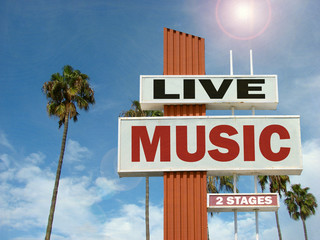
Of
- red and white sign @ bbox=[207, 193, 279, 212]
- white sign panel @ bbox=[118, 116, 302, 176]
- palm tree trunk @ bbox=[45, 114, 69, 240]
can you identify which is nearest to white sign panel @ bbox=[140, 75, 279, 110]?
white sign panel @ bbox=[118, 116, 302, 176]

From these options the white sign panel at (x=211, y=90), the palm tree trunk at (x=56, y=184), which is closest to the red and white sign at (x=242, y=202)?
the white sign panel at (x=211, y=90)

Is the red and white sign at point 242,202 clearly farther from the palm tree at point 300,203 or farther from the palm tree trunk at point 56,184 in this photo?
the palm tree at point 300,203

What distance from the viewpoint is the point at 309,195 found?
199 ft

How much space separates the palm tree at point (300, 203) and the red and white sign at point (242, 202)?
1616 inches

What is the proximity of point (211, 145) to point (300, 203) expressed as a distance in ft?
139

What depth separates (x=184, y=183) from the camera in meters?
21.0

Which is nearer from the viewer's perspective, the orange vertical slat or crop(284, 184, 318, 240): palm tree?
the orange vertical slat

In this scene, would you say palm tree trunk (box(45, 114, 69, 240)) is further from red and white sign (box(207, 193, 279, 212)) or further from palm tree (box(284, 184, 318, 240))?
palm tree (box(284, 184, 318, 240))

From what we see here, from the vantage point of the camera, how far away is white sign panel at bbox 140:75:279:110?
2219cm

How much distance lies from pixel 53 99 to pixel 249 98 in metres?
19.4

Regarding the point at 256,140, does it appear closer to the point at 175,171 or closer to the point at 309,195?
the point at 175,171

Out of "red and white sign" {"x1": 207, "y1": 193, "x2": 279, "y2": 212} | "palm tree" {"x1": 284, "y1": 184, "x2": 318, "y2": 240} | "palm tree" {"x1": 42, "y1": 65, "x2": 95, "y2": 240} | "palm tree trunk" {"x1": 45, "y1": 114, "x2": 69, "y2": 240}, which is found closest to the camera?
"red and white sign" {"x1": 207, "y1": 193, "x2": 279, "y2": 212}

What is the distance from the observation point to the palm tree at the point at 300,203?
5984 centimetres

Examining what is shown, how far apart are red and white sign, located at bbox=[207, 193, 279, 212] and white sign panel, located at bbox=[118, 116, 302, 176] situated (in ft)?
3.81
